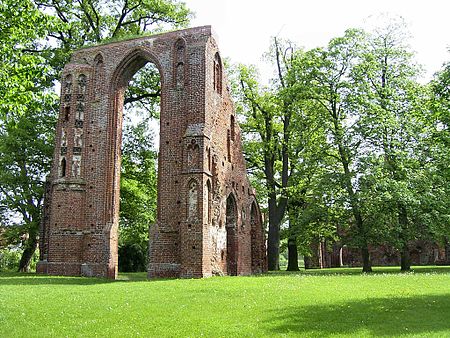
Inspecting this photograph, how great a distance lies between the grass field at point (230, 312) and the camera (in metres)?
7.15

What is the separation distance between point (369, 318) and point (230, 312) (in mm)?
2432

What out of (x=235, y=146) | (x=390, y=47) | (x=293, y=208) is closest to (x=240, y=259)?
(x=235, y=146)

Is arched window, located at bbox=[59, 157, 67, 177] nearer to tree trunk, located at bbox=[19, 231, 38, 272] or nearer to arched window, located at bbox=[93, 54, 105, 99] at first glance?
arched window, located at bbox=[93, 54, 105, 99]

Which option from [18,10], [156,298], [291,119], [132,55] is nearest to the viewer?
[156,298]

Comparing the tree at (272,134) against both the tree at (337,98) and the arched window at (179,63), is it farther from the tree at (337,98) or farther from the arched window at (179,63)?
the arched window at (179,63)

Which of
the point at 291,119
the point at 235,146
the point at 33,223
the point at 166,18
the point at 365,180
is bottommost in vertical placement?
the point at 33,223

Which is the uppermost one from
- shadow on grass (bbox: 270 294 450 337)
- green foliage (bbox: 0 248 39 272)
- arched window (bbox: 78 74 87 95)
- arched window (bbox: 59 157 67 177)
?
arched window (bbox: 78 74 87 95)

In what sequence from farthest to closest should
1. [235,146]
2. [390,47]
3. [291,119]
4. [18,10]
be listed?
[291,119]
[390,47]
[235,146]
[18,10]

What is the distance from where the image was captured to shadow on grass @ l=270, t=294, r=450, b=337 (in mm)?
6992

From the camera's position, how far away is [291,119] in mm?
28469

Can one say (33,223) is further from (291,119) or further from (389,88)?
(389,88)

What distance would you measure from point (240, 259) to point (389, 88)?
11.6m

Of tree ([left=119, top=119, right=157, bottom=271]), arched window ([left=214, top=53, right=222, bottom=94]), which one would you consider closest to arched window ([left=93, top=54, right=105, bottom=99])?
arched window ([left=214, top=53, right=222, bottom=94])

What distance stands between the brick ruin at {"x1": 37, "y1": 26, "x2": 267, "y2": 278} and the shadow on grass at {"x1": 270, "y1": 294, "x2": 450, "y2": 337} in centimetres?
890
